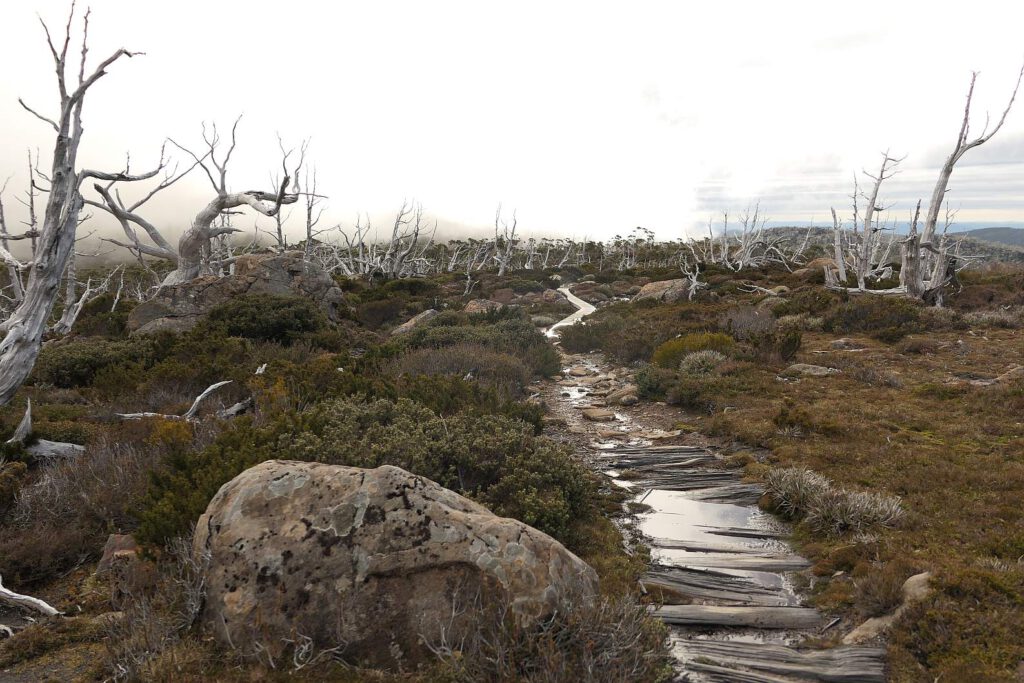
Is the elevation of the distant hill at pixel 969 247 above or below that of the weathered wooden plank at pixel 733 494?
above

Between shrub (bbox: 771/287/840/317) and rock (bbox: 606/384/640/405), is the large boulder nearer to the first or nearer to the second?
rock (bbox: 606/384/640/405)

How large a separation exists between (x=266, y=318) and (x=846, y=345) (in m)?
15.0

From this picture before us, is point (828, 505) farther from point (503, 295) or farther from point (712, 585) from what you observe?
point (503, 295)

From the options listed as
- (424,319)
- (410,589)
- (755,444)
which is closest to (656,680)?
(410,589)

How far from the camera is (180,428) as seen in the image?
5.89m

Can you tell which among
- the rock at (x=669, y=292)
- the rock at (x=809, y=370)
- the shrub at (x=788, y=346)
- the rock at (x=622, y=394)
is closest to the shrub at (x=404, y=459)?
the rock at (x=622, y=394)

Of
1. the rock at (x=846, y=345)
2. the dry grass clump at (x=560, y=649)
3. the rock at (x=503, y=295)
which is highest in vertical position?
the rock at (x=503, y=295)

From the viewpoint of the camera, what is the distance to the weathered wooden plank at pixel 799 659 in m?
3.29

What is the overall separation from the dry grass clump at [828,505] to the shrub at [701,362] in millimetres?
5333

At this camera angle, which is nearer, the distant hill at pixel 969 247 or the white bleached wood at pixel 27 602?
the white bleached wood at pixel 27 602

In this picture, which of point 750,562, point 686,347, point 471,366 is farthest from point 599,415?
point 750,562

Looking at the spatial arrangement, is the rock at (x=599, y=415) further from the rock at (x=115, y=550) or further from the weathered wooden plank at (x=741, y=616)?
the rock at (x=115, y=550)

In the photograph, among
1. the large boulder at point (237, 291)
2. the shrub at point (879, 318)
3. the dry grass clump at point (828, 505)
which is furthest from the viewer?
the shrub at point (879, 318)

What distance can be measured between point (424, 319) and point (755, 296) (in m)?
15.9
